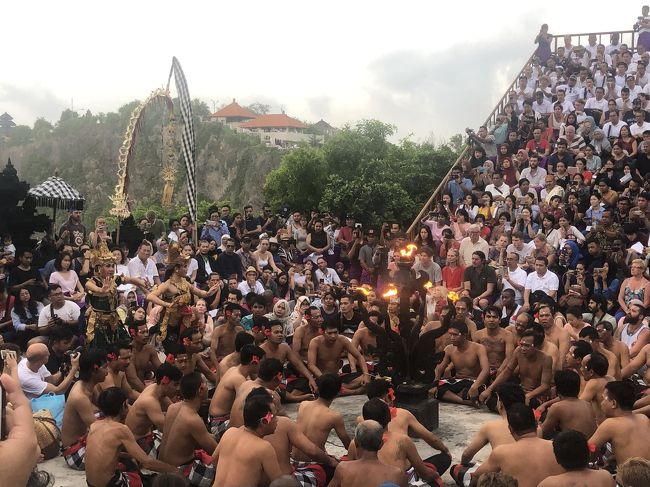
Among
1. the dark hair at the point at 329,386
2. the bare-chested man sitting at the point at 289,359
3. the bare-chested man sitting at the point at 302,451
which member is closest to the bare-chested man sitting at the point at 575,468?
the bare-chested man sitting at the point at 302,451

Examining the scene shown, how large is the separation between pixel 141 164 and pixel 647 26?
125ft

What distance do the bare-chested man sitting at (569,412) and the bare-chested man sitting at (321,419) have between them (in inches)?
70.1

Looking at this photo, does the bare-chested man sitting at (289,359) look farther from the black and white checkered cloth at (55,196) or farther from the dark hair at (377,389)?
the black and white checkered cloth at (55,196)

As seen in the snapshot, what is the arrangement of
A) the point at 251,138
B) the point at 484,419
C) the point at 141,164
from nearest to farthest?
the point at 484,419
the point at 141,164
the point at 251,138

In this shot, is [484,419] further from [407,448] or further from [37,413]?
[37,413]

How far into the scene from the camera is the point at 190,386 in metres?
5.75

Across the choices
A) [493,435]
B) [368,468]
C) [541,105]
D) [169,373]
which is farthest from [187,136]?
[368,468]

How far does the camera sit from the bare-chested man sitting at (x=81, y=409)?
6336mm

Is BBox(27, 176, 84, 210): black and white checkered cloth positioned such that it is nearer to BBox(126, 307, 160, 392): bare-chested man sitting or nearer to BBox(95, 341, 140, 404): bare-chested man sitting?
BBox(126, 307, 160, 392): bare-chested man sitting

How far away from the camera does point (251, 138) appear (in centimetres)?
5731

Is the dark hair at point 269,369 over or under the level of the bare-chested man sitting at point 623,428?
over

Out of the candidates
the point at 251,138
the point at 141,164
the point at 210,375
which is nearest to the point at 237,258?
the point at 210,375

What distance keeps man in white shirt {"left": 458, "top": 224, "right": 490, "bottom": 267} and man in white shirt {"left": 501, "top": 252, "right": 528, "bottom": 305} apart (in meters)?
0.74

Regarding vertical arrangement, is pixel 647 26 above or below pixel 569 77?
above
